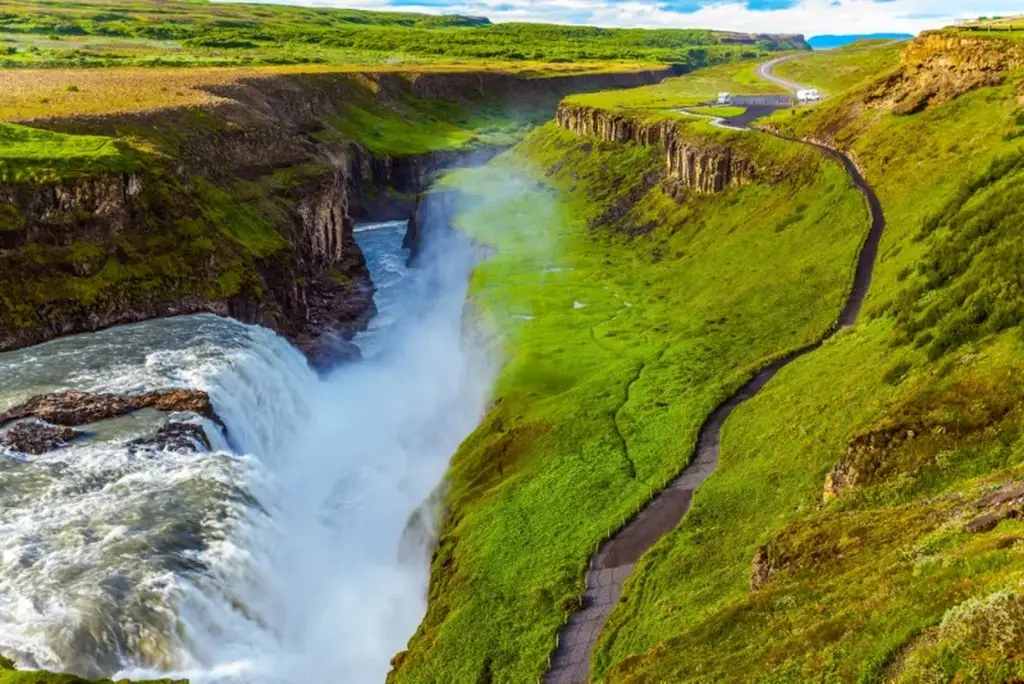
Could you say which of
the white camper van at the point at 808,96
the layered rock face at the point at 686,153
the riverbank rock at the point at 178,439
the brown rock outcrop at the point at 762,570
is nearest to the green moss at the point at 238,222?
the riverbank rock at the point at 178,439

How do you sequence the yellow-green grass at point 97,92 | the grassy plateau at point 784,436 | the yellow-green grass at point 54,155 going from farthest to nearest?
the yellow-green grass at point 97,92, the yellow-green grass at point 54,155, the grassy plateau at point 784,436

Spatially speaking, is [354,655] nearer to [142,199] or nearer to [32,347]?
[32,347]

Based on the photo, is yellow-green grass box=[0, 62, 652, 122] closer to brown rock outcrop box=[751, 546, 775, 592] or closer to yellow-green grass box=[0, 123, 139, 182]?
yellow-green grass box=[0, 123, 139, 182]

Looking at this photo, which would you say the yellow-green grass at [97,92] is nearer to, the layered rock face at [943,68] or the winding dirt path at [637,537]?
the winding dirt path at [637,537]

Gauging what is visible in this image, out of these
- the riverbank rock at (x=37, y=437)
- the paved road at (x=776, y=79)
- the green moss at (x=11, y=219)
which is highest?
the paved road at (x=776, y=79)

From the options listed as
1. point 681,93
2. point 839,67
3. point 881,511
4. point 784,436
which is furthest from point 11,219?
point 839,67

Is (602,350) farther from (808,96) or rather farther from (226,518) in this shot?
(808,96)

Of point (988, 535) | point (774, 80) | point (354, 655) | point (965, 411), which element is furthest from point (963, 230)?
point (774, 80)
